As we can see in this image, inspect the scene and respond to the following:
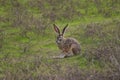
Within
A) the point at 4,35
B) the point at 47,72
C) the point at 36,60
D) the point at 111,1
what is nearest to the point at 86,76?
the point at 47,72

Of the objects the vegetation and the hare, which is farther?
the hare

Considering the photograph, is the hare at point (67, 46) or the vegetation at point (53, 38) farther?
the hare at point (67, 46)

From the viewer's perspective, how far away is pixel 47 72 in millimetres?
11703

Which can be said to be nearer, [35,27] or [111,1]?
[35,27]

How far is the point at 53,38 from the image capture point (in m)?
18.2

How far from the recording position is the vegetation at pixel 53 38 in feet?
36.7

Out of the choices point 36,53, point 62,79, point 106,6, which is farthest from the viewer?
point 106,6

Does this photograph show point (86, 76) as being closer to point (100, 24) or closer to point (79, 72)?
point (79, 72)

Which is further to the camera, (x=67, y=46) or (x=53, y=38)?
(x=53, y=38)

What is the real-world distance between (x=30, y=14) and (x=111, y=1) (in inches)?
173

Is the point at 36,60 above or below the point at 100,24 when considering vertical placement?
above

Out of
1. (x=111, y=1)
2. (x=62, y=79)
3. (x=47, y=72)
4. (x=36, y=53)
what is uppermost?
(x=62, y=79)

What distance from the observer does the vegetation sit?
36.7 ft

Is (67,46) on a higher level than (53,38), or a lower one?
higher
